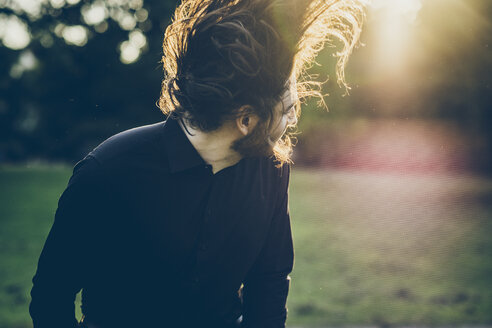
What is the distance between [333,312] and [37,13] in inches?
790

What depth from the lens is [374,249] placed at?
6422 millimetres

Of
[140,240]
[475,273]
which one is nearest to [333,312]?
[475,273]

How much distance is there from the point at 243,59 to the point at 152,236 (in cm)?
69

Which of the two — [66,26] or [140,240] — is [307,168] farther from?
[140,240]

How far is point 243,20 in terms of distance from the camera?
55.0 inches

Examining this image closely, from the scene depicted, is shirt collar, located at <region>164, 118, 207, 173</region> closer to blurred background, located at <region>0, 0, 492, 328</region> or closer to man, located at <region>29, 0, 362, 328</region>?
man, located at <region>29, 0, 362, 328</region>

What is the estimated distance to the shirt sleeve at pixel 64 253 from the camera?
53.5 inches

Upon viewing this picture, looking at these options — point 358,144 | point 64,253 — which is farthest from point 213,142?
point 358,144

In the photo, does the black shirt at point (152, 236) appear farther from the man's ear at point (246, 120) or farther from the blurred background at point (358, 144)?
the blurred background at point (358, 144)

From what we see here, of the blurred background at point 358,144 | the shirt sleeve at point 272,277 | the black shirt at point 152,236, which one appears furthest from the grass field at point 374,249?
the black shirt at point 152,236

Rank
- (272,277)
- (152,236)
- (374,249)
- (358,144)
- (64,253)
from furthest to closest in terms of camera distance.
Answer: (358,144) → (374,249) → (272,277) → (152,236) → (64,253)

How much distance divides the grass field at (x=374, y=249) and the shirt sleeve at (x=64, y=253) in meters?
2.82

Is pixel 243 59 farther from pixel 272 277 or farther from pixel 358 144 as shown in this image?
pixel 358 144

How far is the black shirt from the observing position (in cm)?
139
